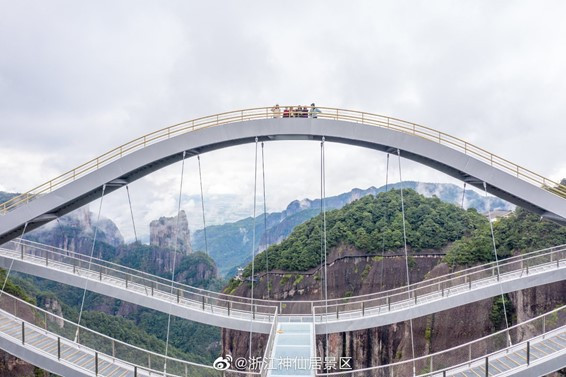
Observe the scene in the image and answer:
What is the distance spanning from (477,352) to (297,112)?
10474mm

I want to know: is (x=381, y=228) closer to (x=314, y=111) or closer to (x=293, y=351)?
(x=314, y=111)

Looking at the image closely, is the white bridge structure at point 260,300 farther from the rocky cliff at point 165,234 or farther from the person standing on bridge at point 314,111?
the rocky cliff at point 165,234

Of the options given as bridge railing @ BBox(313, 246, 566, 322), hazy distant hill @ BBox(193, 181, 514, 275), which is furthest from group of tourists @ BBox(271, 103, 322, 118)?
hazy distant hill @ BBox(193, 181, 514, 275)

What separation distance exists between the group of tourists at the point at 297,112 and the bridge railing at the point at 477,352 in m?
9.43

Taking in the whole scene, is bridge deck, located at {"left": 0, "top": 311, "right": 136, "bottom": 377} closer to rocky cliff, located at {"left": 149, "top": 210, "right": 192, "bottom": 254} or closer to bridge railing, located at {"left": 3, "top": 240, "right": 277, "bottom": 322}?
bridge railing, located at {"left": 3, "top": 240, "right": 277, "bottom": 322}

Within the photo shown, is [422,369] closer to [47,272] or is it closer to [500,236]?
[47,272]

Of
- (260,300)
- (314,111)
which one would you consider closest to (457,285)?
(260,300)

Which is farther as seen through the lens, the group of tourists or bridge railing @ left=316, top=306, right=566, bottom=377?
the group of tourists

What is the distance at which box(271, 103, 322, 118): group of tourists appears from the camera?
17.0m

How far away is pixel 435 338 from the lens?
2589cm

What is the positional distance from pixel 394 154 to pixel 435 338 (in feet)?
46.9

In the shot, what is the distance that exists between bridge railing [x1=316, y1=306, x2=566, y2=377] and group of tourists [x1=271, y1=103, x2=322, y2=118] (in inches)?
371

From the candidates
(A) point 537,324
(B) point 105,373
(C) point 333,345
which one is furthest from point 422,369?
(C) point 333,345

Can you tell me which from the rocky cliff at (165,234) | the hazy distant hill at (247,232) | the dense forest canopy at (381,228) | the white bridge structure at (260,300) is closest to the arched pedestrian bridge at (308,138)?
the white bridge structure at (260,300)
